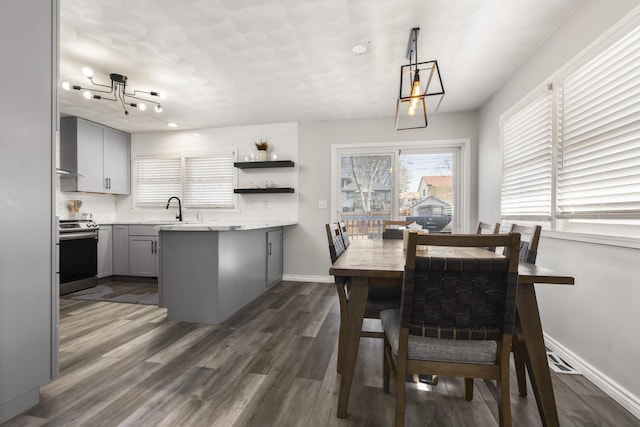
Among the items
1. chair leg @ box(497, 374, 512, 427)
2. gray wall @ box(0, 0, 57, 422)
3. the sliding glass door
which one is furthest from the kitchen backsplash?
chair leg @ box(497, 374, 512, 427)

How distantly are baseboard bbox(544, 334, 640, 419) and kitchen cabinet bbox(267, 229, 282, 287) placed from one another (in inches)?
117

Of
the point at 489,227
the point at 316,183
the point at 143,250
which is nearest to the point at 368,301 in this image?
the point at 489,227

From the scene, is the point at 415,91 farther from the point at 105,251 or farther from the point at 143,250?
the point at 105,251

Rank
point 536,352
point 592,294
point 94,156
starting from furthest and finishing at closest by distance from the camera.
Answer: point 94,156 → point 592,294 → point 536,352

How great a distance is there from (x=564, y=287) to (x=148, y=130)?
19.0 feet

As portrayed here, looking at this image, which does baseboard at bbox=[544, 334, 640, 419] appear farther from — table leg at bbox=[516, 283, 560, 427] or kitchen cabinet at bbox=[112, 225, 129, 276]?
kitchen cabinet at bbox=[112, 225, 129, 276]

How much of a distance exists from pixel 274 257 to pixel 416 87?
2.86 m

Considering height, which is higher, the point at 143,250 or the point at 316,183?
the point at 316,183

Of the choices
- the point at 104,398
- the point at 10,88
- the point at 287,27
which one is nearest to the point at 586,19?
the point at 287,27

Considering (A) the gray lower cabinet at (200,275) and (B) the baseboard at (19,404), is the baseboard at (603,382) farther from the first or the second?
(B) the baseboard at (19,404)

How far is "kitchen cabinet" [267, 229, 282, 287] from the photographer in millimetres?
3755

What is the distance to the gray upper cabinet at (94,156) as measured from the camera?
4059 mm

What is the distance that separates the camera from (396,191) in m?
4.18

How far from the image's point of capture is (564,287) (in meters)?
2.06
